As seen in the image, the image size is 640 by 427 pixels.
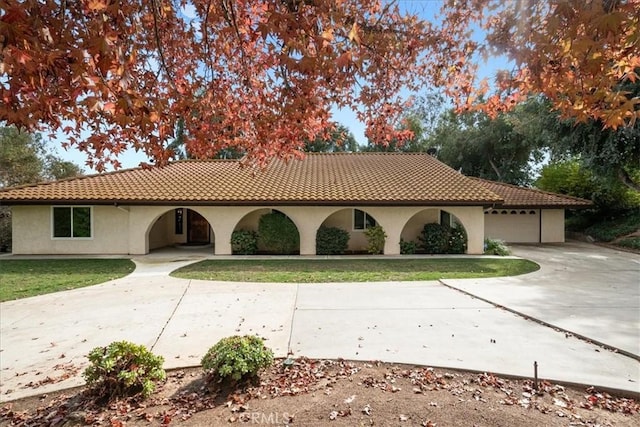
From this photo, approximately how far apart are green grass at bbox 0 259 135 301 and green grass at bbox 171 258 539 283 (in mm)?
2244

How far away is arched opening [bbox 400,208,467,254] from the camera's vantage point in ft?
51.5

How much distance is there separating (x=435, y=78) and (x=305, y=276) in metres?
6.99

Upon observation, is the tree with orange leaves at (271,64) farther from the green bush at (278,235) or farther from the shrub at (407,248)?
the shrub at (407,248)

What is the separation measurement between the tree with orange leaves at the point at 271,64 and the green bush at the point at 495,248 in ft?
40.1

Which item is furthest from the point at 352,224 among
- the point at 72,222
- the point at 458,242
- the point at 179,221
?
the point at 72,222

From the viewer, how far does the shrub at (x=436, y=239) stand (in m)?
15.7

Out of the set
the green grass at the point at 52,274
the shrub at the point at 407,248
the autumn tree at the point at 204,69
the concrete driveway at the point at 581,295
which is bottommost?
the green grass at the point at 52,274

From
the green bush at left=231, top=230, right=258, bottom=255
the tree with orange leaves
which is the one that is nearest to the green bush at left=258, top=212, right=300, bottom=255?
the green bush at left=231, top=230, right=258, bottom=255

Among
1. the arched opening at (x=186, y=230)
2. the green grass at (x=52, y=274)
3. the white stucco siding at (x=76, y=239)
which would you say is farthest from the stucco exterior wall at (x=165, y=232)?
the green grass at (x=52, y=274)

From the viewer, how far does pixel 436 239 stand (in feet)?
51.8

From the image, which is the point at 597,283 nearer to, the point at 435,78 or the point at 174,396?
the point at 435,78

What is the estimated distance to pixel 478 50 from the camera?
13.6 feet

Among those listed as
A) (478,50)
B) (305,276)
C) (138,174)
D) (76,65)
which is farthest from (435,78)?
(138,174)

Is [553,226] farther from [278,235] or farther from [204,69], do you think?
[204,69]
